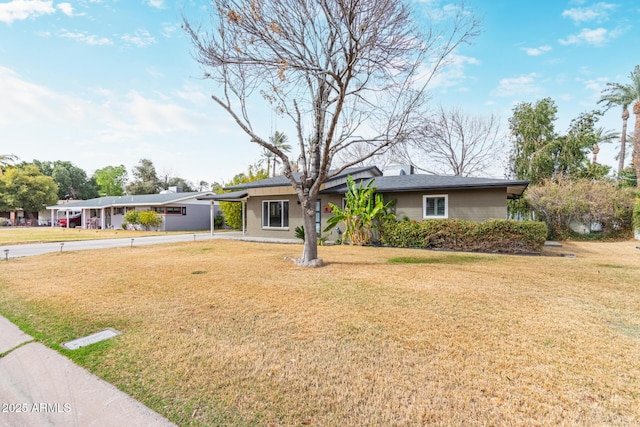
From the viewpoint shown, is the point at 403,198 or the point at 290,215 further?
the point at 290,215

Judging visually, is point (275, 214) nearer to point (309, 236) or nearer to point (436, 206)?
point (436, 206)

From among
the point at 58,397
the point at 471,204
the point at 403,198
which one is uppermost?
the point at 403,198

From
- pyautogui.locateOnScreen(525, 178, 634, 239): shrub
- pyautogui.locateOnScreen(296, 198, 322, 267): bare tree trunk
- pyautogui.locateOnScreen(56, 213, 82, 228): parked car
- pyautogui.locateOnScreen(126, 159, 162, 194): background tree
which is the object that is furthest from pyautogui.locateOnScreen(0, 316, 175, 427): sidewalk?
pyautogui.locateOnScreen(126, 159, 162, 194): background tree

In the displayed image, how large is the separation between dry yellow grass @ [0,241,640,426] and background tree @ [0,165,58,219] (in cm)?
4230

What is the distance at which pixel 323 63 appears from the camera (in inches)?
341

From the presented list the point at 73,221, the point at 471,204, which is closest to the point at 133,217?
the point at 73,221

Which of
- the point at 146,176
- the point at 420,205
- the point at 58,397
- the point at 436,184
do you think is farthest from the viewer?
the point at 146,176

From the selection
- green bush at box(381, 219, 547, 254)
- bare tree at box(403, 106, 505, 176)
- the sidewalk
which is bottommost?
the sidewalk

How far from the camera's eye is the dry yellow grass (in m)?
2.54

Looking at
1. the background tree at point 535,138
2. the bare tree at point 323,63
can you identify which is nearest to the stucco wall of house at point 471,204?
the bare tree at point 323,63

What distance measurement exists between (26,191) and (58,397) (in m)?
48.9

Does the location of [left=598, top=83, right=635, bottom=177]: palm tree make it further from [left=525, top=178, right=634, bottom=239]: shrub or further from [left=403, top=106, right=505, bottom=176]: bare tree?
[left=525, top=178, right=634, bottom=239]: shrub

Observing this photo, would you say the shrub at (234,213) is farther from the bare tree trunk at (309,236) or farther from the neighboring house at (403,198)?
the bare tree trunk at (309,236)

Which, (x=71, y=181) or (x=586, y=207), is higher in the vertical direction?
(x=71, y=181)
